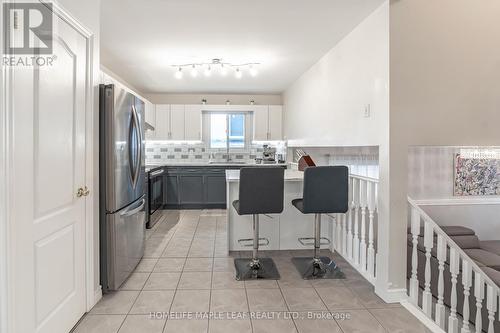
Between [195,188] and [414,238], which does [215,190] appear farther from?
[414,238]

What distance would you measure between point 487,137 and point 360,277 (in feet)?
5.45

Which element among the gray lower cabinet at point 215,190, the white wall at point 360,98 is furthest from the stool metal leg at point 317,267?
the gray lower cabinet at point 215,190

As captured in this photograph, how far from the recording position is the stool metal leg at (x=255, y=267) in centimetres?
299

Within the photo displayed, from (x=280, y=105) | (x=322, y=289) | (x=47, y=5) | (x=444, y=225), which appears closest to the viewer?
(x=47, y=5)

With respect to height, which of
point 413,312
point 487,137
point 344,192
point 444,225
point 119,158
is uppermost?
point 487,137

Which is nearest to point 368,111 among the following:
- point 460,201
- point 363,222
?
point 363,222

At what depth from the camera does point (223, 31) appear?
3.22 metres

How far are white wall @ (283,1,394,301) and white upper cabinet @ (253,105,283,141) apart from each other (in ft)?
6.77

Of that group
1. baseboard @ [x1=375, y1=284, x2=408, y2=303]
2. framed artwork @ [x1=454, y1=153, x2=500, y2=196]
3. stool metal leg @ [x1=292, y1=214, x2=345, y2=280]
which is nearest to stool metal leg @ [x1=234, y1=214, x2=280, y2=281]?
stool metal leg @ [x1=292, y1=214, x2=345, y2=280]

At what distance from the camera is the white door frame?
1486 mm

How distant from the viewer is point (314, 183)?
2918 millimetres

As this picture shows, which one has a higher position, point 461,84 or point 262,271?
point 461,84

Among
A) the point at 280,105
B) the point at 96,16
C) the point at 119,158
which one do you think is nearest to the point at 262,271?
the point at 119,158

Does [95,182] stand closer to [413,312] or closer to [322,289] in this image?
[322,289]
